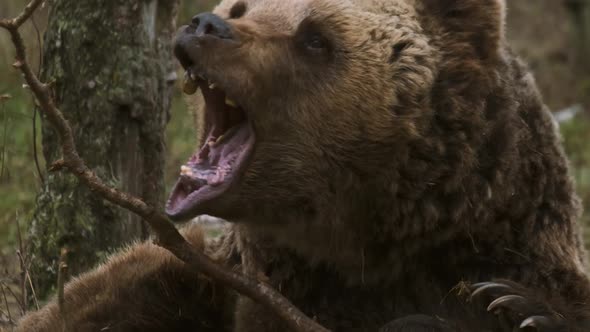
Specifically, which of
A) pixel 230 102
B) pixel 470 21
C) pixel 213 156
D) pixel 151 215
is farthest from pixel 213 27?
pixel 470 21

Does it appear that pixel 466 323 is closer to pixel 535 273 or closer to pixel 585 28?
pixel 535 273

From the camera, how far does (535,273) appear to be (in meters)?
4.15

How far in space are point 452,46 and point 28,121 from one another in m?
5.73

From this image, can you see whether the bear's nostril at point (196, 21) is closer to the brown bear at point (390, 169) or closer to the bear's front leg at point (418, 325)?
the brown bear at point (390, 169)

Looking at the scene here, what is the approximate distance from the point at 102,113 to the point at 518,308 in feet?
7.31

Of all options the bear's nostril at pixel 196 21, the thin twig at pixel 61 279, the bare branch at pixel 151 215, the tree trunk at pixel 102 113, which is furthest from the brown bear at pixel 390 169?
the tree trunk at pixel 102 113

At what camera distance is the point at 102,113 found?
202 inches

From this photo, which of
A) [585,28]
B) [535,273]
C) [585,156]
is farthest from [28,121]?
[585,28]

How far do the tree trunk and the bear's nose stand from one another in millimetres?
1485

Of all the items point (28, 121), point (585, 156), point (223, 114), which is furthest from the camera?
point (585, 156)

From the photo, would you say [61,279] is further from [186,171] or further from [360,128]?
[360,128]

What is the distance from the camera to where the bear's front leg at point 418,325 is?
12.9 ft

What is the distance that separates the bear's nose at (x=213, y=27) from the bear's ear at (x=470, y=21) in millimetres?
884

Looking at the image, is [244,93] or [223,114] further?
[223,114]
